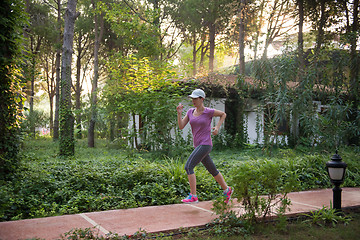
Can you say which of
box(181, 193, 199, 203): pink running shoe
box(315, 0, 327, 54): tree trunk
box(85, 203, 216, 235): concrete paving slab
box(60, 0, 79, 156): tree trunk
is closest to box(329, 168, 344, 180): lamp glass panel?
box(85, 203, 216, 235): concrete paving slab

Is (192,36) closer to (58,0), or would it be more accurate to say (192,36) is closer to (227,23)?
(227,23)

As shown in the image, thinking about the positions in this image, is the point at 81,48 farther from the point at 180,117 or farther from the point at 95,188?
the point at 180,117

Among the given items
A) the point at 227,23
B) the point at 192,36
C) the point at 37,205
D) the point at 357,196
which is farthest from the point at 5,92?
the point at 192,36

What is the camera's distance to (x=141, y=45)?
1850 centimetres

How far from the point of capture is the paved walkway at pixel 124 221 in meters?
3.49

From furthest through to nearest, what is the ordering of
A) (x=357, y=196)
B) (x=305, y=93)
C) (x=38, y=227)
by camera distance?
1. (x=305, y=93)
2. (x=357, y=196)
3. (x=38, y=227)

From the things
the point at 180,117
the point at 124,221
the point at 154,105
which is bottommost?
the point at 124,221

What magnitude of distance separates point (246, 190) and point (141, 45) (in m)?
15.9

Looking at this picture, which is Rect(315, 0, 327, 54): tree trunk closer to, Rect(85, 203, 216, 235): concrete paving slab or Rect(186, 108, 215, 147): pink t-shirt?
Rect(186, 108, 215, 147): pink t-shirt

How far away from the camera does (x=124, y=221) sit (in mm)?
4004

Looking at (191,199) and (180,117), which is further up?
(180,117)

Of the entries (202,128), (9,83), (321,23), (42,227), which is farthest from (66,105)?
(321,23)

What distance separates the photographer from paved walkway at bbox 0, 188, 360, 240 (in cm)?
349

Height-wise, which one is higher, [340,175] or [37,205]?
[340,175]
